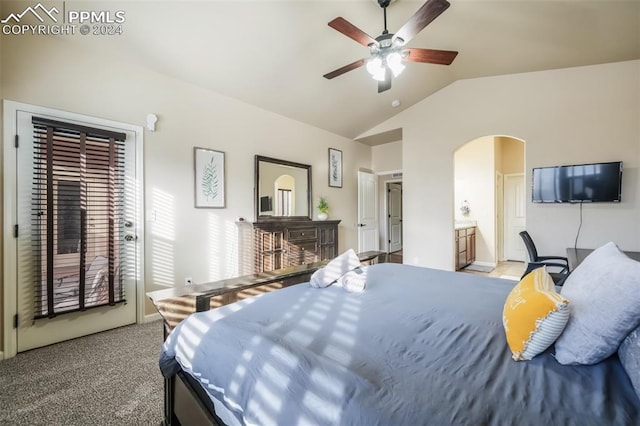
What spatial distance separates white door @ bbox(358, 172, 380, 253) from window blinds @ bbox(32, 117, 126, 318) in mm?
4129

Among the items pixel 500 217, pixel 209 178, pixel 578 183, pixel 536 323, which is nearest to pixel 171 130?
pixel 209 178

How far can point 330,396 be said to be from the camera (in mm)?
730

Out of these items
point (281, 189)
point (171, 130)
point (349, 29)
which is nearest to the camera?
point (349, 29)

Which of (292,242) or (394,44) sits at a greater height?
(394,44)

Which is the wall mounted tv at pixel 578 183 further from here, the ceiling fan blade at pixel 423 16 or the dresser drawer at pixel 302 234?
the dresser drawer at pixel 302 234

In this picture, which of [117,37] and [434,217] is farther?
[434,217]

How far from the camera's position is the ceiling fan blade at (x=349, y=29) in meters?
1.99

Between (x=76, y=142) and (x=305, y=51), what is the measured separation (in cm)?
247

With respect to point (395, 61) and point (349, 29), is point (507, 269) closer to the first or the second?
point (395, 61)

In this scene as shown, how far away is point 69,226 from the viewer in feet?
8.00

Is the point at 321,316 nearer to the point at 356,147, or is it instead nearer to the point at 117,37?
the point at 117,37

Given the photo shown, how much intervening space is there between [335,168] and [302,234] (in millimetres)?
1628

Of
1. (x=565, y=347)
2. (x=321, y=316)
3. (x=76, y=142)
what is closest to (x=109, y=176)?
(x=76, y=142)

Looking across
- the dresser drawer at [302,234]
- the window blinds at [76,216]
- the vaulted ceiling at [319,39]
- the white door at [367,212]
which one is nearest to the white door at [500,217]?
the white door at [367,212]
